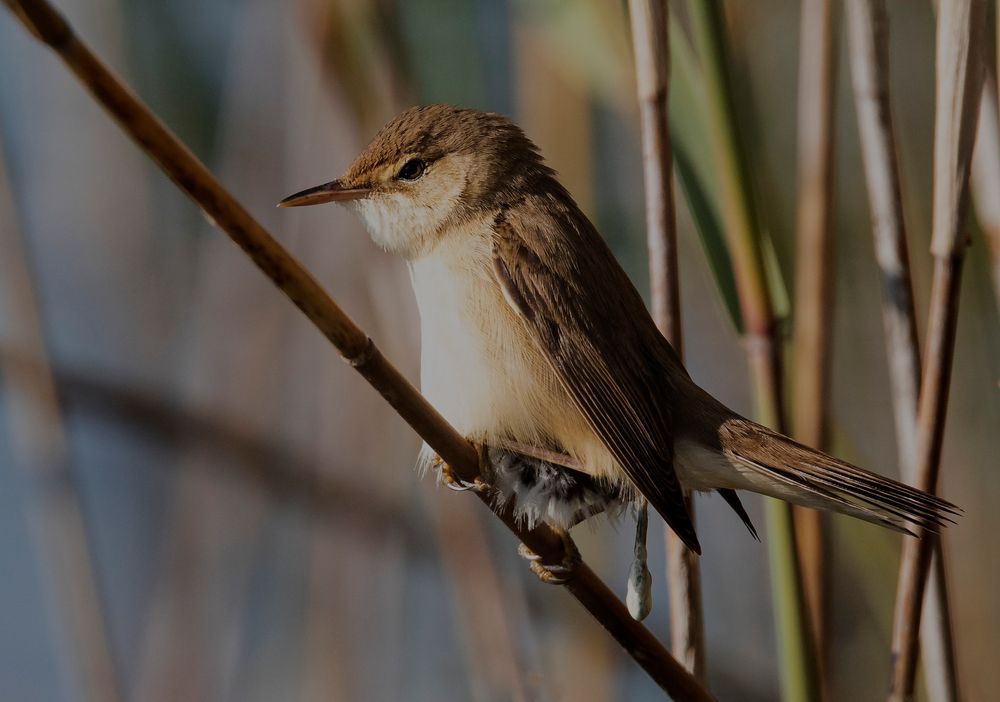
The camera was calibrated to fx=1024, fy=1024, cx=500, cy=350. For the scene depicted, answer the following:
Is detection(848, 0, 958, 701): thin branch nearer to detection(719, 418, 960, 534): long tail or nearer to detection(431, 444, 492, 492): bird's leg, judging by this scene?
detection(719, 418, 960, 534): long tail

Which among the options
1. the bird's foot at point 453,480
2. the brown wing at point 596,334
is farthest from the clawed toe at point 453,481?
the brown wing at point 596,334

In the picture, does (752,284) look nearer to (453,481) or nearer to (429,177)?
(453,481)

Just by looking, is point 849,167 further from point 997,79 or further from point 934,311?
point 934,311

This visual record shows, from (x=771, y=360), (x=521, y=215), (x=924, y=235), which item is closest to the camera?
(x=771, y=360)

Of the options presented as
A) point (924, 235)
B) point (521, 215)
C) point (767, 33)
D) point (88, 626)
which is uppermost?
point (767, 33)

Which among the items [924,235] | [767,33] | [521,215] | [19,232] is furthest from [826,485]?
[19,232]

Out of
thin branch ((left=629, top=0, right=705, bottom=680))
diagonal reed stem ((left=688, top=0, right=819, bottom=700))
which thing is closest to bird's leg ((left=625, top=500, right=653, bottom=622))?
thin branch ((left=629, top=0, right=705, bottom=680))

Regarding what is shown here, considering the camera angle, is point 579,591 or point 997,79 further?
point 997,79

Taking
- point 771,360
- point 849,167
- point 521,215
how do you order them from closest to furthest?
point 771,360
point 521,215
point 849,167
